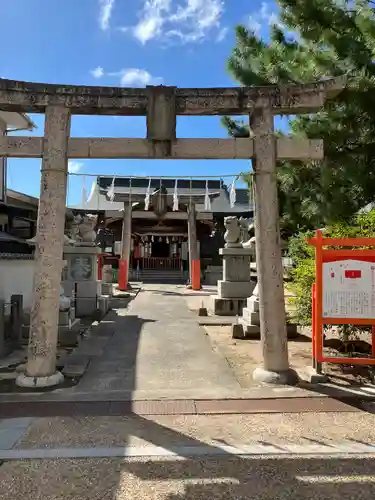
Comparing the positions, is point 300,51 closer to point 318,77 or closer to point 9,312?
point 318,77

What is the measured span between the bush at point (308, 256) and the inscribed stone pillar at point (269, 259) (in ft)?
4.92

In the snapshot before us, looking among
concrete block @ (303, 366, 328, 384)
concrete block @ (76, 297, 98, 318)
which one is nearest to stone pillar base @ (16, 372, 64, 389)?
concrete block @ (303, 366, 328, 384)

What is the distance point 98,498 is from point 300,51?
22.4ft

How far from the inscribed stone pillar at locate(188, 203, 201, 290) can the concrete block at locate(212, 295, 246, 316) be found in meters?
9.91

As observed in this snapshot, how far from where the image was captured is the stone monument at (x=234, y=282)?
499 inches

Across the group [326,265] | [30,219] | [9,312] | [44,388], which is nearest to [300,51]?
[326,265]

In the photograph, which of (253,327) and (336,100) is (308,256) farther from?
(336,100)

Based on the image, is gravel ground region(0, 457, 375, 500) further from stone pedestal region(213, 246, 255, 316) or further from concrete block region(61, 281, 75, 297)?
stone pedestal region(213, 246, 255, 316)

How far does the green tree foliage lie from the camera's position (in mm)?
5867

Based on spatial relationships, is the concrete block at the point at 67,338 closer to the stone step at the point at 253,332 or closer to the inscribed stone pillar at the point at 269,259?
the stone step at the point at 253,332

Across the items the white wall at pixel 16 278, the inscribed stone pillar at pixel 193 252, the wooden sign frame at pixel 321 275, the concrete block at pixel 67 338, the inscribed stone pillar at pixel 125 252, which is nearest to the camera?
the wooden sign frame at pixel 321 275

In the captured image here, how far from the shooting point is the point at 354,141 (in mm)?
6469

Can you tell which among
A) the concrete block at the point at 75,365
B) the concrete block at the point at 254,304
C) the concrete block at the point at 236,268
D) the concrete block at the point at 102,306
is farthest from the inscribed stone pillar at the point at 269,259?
the concrete block at the point at 102,306

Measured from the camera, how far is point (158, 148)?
5852 mm
